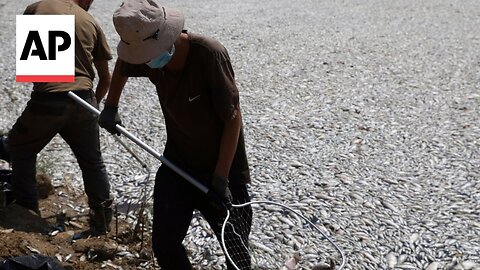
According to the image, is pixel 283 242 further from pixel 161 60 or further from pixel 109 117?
pixel 161 60

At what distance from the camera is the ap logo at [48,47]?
15.2 feet

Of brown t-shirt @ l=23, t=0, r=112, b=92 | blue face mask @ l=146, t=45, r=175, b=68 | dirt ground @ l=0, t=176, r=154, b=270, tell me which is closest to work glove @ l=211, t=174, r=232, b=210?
blue face mask @ l=146, t=45, r=175, b=68

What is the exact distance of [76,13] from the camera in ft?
15.2

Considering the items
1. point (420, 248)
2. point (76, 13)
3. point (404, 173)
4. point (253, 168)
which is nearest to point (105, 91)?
point (76, 13)

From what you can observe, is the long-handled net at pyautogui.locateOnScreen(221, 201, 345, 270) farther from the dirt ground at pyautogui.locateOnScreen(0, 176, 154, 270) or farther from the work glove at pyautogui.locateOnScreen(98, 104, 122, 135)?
the work glove at pyautogui.locateOnScreen(98, 104, 122, 135)

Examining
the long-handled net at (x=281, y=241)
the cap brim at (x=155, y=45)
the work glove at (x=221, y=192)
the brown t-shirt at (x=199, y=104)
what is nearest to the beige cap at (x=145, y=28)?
the cap brim at (x=155, y=45)

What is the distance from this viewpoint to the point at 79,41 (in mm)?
4605

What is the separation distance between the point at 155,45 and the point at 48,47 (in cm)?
273

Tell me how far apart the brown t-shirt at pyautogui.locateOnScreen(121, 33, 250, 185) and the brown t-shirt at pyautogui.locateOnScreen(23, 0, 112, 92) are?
115cm

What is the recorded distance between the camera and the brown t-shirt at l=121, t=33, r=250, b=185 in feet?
10.6

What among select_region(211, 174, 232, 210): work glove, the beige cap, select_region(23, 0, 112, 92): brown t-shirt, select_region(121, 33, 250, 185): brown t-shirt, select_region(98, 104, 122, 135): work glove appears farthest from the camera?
select_region(23, 0, 112, 92): brown t-shirt

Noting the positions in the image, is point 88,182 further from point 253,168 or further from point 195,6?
point 195,6

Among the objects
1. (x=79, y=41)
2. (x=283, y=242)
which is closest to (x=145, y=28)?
(x=79, y=41)

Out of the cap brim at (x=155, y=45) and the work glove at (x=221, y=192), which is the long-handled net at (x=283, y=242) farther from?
the cap brim at (x=155, y=45)
